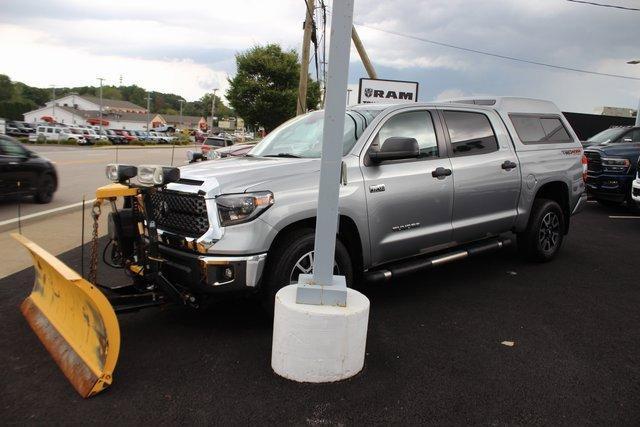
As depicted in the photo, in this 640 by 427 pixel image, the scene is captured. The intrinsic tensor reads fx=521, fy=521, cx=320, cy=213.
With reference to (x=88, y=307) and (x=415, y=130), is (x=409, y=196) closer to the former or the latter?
(x=415, y=130)

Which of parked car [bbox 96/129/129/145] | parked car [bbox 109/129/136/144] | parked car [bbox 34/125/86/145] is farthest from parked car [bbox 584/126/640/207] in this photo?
parked car [bbox 109/129/136/144]

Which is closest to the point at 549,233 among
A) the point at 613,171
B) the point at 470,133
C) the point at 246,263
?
the point at 470,133

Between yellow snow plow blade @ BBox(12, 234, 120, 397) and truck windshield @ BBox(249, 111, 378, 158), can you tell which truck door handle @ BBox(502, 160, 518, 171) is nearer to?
truck windshield @ BBox(249, 111, 378, 158)

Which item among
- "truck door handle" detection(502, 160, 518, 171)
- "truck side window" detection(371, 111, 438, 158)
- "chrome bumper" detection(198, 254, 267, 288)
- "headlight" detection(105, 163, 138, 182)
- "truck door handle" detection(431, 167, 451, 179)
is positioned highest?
"truck side window" detection(371, 111, 438, 158)

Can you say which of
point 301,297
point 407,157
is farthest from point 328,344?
point 407,157

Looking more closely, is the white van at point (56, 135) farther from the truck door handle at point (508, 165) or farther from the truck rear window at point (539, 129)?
the truck door handle at point (508, 165)

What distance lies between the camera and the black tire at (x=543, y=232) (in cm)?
632

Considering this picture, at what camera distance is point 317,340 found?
134 inches

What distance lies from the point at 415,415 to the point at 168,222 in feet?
7.70

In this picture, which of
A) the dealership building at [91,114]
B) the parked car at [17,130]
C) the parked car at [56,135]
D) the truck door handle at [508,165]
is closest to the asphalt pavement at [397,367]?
the truck door handle at [508,165]

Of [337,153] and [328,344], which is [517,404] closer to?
[328,344]

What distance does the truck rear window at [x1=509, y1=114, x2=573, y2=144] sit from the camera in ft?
20.6

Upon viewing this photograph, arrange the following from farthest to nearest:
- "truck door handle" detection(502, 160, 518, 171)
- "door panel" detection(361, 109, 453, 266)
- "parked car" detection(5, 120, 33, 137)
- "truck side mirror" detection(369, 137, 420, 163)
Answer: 1. "parked car" detection(5, 120, 33, 137)
2. "truck door handle" detection(502, 160, 518, 171)
3. "door panel" detection(361, 109, 453, 266)
4. "truck side mirror" detection(369, 137, 420, 163)

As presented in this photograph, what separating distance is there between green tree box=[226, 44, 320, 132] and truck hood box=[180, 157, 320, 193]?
2978cm
